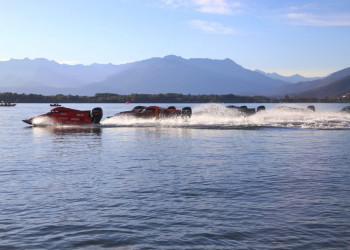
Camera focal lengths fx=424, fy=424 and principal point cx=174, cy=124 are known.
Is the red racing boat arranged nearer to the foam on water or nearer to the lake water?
the foam on water

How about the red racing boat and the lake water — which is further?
the red racing boat

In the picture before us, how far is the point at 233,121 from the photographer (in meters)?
62.8

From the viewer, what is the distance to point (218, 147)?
1187 inches

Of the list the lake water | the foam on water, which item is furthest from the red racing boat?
the lake water

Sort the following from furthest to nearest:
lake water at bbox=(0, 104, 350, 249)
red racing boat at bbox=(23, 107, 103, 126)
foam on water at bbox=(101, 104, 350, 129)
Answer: foam on water at bbox=(101, 104, 350, 129)
red racing boat at bbox=(23, 107, 103, 126)
lake water at bbox=(0, 104, 350, 249)

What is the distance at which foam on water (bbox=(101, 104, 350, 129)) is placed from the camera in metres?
55.2

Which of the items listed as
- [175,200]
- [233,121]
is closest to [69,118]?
[233,121]

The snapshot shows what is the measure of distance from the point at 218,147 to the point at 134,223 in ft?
63.3

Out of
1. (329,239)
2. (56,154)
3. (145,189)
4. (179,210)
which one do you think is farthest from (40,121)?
(329,239)

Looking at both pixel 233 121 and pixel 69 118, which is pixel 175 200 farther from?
pixel 233 121

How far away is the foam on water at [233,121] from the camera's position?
5519cm

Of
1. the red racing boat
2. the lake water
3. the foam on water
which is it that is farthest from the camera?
the foam on water

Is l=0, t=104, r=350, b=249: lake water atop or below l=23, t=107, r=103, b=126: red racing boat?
below

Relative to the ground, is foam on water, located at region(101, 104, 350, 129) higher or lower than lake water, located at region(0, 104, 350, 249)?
higher
